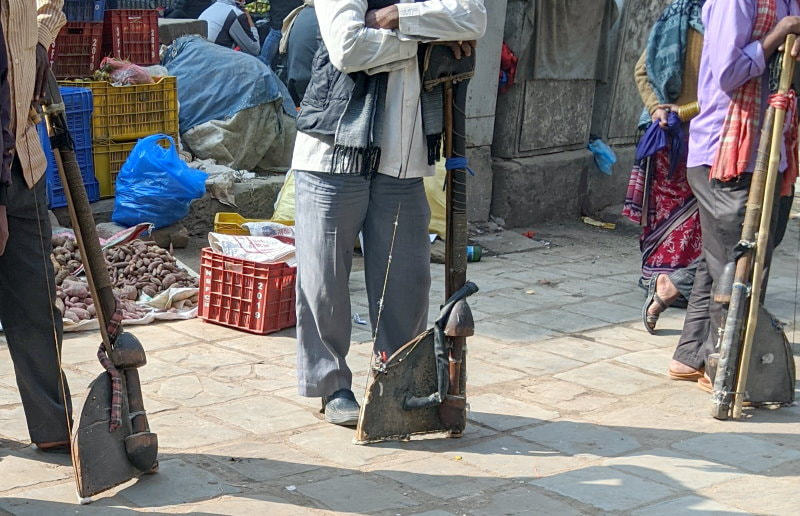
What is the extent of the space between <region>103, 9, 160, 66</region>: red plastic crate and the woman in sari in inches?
156

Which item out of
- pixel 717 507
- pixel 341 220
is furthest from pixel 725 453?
pixel 341 220

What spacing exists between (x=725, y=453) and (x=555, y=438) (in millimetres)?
652

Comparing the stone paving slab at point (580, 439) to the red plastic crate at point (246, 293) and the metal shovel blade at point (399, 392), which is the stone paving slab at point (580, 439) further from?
the red plastic crate at point (246, 293)

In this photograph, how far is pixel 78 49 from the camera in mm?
8344

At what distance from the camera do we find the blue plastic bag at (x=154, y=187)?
24.1ft

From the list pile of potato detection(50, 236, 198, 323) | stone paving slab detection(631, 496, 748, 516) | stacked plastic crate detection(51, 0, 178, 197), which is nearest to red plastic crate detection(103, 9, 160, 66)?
stacked plastic crate detection(51, 0, 178, 197)

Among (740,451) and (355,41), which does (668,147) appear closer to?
(740,451)

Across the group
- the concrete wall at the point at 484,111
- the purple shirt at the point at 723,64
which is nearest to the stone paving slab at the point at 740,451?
the purple shirt at the point at 723,64

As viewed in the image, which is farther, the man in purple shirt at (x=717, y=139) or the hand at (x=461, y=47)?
the man in purple shirt at (x=717, y=139)

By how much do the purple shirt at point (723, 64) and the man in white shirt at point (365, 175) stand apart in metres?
1.16

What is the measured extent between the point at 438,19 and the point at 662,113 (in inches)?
110

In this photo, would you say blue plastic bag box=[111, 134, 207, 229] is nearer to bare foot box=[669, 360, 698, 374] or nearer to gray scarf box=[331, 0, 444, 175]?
gray scarf box=[331, 0, 444, 175]

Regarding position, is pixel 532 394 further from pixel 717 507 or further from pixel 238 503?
pixel 238 503

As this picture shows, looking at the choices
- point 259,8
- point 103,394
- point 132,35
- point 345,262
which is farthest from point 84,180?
point 259,8
